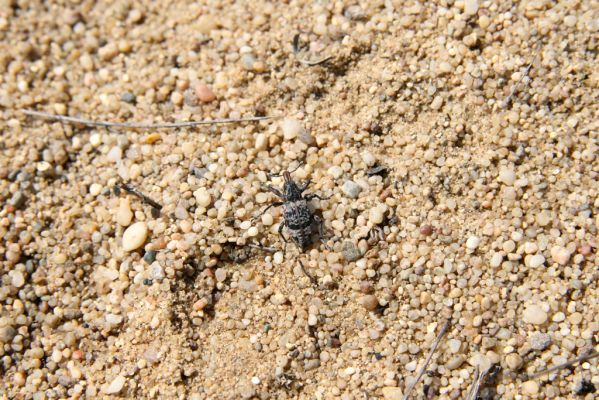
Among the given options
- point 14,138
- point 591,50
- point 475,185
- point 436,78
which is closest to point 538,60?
point 591,50

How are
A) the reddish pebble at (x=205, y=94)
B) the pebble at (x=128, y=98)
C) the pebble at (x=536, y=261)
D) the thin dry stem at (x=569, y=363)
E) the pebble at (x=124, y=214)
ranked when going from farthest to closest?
the pebble at (x=128, y=98), the reddish pebble at (x=205, y=94), the pebble at (x=124, y=214), the pebble at (x=536, y=261), the thin dry stem at (x=569, y=363)

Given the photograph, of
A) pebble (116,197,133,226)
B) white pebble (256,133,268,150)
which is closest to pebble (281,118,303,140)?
white pebble (256,133,268,150)

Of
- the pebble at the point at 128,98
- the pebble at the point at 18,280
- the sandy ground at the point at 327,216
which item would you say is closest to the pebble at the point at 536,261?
the sandy ground at the point at 327,216

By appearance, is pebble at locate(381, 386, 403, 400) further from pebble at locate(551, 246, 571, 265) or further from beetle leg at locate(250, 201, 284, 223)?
beetle leg at locate(250, 201, 284, 223)

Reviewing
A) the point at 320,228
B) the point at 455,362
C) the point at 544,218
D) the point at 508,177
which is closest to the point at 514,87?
the point at 508,177

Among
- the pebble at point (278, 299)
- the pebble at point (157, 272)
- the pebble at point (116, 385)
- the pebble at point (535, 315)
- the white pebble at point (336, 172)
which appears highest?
the white pebble at point (336, 172)

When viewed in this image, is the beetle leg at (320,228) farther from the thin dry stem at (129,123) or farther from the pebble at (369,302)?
the thin dry stem at (129,123)
